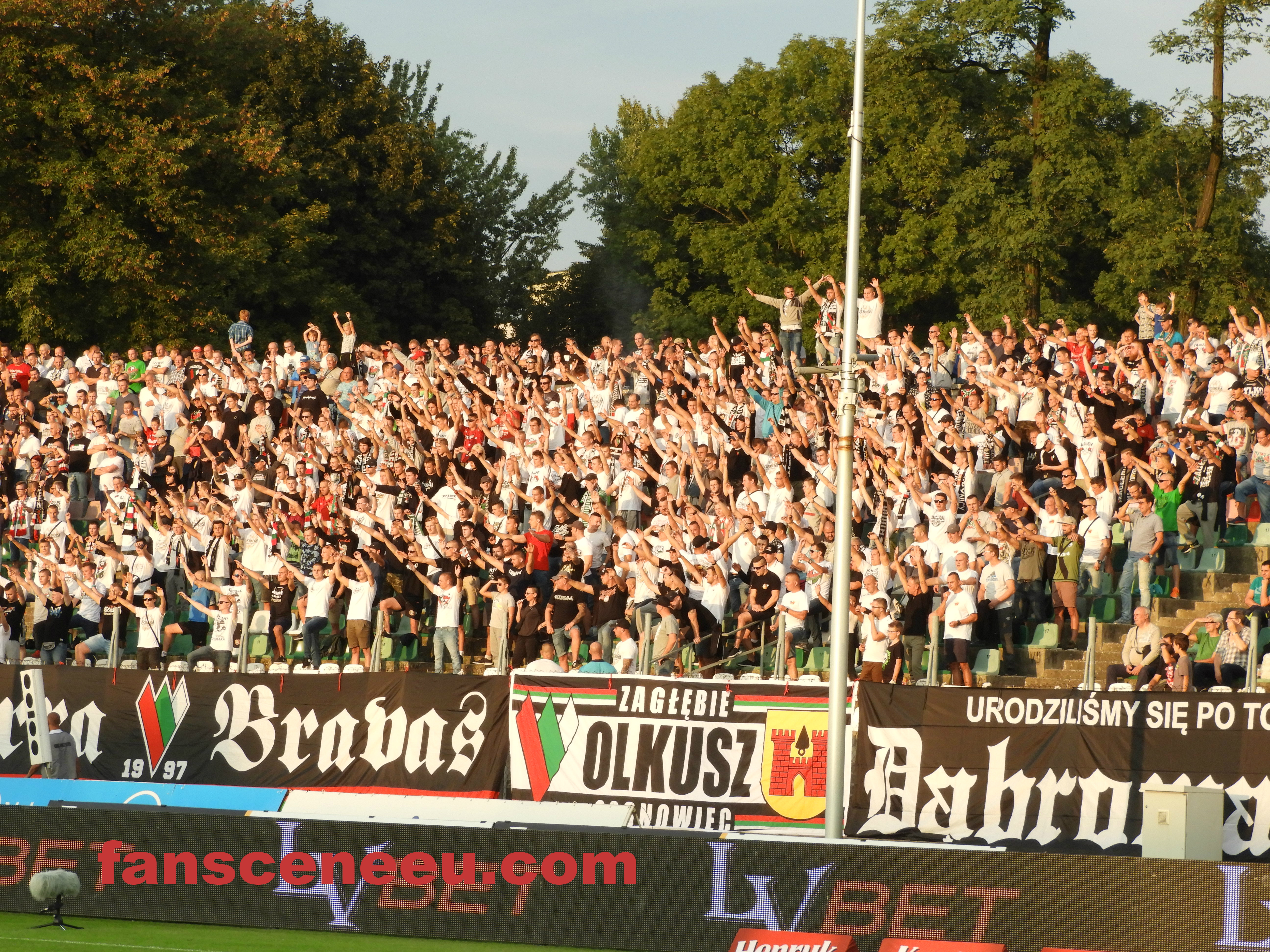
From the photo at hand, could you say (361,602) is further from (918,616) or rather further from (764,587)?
(918,616)

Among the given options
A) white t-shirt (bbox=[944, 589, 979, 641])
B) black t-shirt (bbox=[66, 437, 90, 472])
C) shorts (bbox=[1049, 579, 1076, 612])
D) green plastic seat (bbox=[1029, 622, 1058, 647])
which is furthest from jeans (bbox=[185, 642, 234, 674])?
shorts (bbox=[1049, 579, 1076, 612])

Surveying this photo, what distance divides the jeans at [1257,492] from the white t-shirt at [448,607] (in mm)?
10058

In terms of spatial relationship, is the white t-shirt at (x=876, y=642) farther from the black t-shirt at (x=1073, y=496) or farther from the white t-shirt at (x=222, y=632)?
the white t-shirt at (x=222, y=632)

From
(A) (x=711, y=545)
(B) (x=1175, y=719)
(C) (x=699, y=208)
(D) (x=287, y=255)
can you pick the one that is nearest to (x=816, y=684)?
(B) (x=1175, y=719)

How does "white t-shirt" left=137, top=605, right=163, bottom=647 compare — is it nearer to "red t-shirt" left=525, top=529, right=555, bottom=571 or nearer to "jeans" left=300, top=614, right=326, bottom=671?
"jeans" left=300, top=614, right=326, bottom=671

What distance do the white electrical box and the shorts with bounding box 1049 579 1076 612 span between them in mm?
5308

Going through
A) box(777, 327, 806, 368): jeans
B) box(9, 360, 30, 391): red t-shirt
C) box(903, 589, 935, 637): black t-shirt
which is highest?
box(777, 327, 806, 368): jeans

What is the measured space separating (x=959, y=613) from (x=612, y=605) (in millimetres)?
4590

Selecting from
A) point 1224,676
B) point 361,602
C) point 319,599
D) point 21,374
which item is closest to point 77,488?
point 21,374

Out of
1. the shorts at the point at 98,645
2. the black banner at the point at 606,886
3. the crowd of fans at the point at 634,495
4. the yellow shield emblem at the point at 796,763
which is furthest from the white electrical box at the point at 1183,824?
the shorts at the point at 98,645

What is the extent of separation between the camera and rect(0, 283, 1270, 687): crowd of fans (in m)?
19.7

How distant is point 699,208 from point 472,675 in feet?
131

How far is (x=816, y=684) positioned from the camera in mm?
16203

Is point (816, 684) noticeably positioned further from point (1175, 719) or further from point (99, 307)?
point (99, 307)
